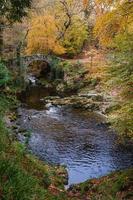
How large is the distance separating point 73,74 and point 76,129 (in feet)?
59.2

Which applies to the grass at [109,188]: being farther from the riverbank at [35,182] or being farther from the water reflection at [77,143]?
the water reflection at [77,143]

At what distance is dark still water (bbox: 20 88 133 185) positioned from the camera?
18422 mm

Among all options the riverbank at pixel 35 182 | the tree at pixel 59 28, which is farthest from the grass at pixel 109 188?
the tree at pixel 59 28

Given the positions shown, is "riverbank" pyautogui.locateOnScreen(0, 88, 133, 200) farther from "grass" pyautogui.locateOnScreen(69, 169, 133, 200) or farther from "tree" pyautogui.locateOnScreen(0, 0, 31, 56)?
"tree" pyautogui.locateOnScreen(0, 0, 31, 56)

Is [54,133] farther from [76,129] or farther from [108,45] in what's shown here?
[108,45]

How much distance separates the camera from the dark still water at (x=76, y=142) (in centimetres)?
1842

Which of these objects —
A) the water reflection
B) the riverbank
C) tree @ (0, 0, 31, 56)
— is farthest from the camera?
the water reflection

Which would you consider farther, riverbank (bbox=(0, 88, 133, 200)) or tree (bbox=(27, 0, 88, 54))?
tree (bbox=(27, 0, 88, 54))

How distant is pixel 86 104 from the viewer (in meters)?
30.4

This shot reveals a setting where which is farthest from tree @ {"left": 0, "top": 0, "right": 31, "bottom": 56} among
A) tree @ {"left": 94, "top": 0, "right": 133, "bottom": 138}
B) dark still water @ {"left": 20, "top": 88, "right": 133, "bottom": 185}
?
dark still water @ {"left": 20, "top": 88, "right": 133, "bottom": 185}

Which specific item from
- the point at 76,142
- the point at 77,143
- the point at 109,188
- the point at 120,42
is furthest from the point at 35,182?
the point at 76,142

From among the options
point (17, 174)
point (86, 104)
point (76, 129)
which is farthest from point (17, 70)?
point (17, 174)

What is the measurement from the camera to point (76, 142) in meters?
21.7

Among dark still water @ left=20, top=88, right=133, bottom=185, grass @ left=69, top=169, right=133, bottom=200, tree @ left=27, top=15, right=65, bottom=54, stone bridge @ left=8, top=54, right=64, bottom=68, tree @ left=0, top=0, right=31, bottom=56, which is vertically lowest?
dark still water @ left=20, top=88, right=133, bottom=185
